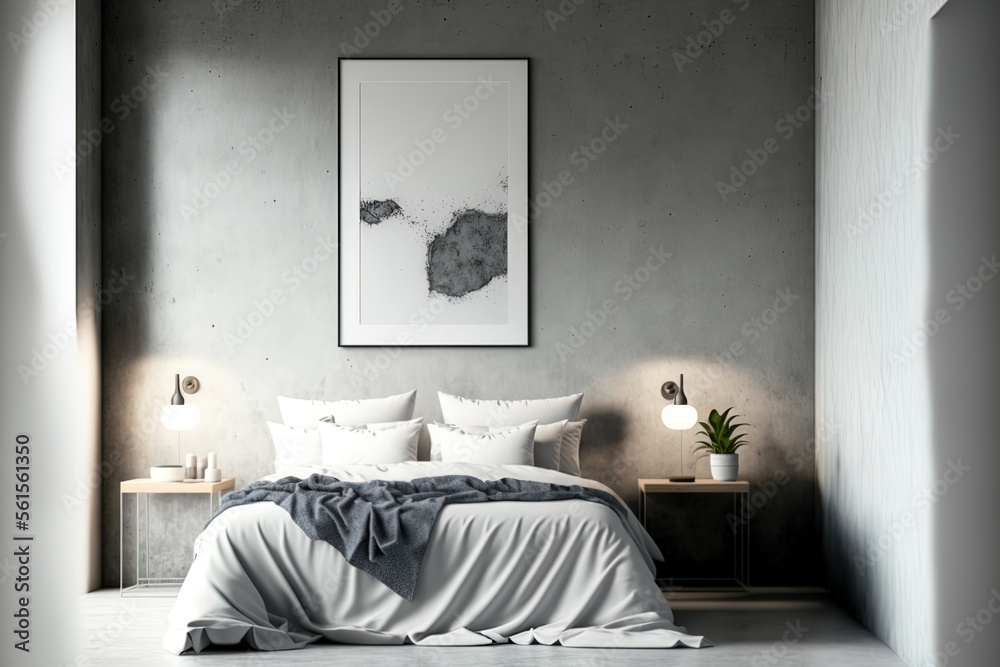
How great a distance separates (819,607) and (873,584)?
54 cm

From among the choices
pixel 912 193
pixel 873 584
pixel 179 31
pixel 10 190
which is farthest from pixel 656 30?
pixel 10 190

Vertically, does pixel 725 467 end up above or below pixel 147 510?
above

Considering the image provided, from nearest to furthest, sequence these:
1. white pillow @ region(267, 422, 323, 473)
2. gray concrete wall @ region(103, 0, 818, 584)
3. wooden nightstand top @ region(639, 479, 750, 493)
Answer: wooden nightstand top @ region(639, 479, 750, 493) → white pillow @ region(267, 422, 323, 473) → gray concrete wall @ region(103, 0, 818, 584)

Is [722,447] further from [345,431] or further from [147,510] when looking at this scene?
[147,510]

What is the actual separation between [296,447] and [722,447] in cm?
225

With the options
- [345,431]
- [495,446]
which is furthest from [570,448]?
[345,431]

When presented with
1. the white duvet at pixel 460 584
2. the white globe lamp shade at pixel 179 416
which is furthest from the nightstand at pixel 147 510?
the white duvet at pixel 460 584

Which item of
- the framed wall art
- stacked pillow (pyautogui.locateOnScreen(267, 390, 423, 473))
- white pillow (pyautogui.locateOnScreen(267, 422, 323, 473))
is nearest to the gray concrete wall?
the framed wall art

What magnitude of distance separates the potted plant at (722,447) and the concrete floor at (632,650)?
0.67m

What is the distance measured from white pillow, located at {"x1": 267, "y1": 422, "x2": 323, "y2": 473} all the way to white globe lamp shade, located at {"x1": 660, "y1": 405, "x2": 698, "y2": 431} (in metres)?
1.84

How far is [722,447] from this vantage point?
14.9 ft

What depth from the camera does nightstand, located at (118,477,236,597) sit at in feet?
14.7

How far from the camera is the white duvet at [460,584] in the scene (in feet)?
11.3

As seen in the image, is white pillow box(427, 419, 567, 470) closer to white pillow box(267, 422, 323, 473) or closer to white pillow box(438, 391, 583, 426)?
white pillow box(438, 391, 583, 426)
